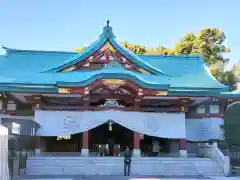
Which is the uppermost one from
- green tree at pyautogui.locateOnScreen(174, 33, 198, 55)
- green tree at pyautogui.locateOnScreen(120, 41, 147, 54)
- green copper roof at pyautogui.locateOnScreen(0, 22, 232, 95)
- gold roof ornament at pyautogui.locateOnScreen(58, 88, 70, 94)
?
green tree at pyautogui.locateOnScreen(120, 41, 147, 54)

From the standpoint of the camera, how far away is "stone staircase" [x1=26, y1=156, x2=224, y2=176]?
17.3 m

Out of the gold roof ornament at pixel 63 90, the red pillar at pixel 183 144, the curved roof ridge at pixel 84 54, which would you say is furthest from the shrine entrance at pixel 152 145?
the curved roof ridge at pixel 84 54

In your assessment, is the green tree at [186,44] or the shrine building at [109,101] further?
the green tree at [186,44]

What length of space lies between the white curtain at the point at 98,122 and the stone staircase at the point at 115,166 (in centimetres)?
201

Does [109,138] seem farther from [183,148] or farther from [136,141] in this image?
[183,148]

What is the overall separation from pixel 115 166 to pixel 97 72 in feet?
15.2

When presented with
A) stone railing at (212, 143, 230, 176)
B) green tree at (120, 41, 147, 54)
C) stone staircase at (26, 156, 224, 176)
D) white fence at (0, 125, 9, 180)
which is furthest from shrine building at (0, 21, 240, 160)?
green tree at (120, 41, 147, 54)

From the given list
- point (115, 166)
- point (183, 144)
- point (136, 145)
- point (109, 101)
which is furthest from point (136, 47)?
point (115, 166)

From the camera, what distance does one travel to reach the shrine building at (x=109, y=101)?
63.3 ft

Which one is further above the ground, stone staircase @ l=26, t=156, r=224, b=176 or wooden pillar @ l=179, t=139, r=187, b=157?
wooden pillar @ l=179, t=139, r=187, b=157

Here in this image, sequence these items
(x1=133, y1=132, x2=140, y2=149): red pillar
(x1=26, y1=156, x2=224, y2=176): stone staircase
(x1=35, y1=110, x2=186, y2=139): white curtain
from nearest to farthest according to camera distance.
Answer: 1. (x1=26, y1=156, x2=224, y2=176): stone staircase
2. (x1=133, y1=132, x2=140, y2=149): red pillar
3. (x1=35, y1=110, x2=186, y2=139): white curtain

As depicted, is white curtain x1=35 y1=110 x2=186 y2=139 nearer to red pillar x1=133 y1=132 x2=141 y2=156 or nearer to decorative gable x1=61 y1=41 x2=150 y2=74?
red pillar x1=133 y1=132 x2=141 y2=156

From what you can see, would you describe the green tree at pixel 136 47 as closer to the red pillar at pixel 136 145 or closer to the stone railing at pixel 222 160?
the red pillar at pixel 136 145

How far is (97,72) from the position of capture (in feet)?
61.8
